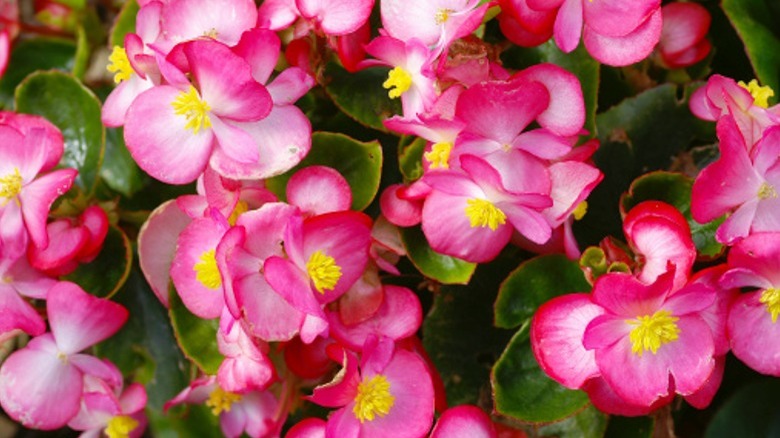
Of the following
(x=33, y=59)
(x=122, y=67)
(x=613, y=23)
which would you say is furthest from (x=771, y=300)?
(x=33, y=59)

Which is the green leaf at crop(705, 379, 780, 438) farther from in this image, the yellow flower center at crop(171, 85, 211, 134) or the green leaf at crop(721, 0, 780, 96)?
the yellow flower center at crop(171, 85, 211, 134)

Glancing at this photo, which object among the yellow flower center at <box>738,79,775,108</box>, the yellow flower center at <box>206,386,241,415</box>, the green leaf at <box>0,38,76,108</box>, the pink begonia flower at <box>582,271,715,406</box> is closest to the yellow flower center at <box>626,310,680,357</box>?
the pink begonia flower at <box>582,271,715,406</box>

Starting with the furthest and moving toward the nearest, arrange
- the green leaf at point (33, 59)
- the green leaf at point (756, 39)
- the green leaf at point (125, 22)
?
the green leaf at point (33, 59)
the green leaf at point (125, 22)
the green leaf at point (756, 39)

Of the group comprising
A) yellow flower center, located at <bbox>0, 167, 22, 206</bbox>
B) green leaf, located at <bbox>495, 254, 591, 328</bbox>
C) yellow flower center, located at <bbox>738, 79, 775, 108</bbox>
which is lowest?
green leaf, located at <bbox>495, 254, 591, 328</bbox>

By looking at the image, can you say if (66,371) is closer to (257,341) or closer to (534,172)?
(257,341)

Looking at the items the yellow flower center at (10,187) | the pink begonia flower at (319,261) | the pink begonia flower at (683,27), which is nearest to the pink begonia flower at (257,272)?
the pink begonia flower at (319,261)

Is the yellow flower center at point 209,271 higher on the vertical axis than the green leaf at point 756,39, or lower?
lower

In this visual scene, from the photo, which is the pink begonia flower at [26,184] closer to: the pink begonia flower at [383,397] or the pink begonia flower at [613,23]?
the pink begonia flower at [383,397]

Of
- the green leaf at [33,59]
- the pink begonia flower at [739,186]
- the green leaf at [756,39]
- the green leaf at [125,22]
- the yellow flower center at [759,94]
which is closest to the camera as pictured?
the pink begonia flower at [739,186]
